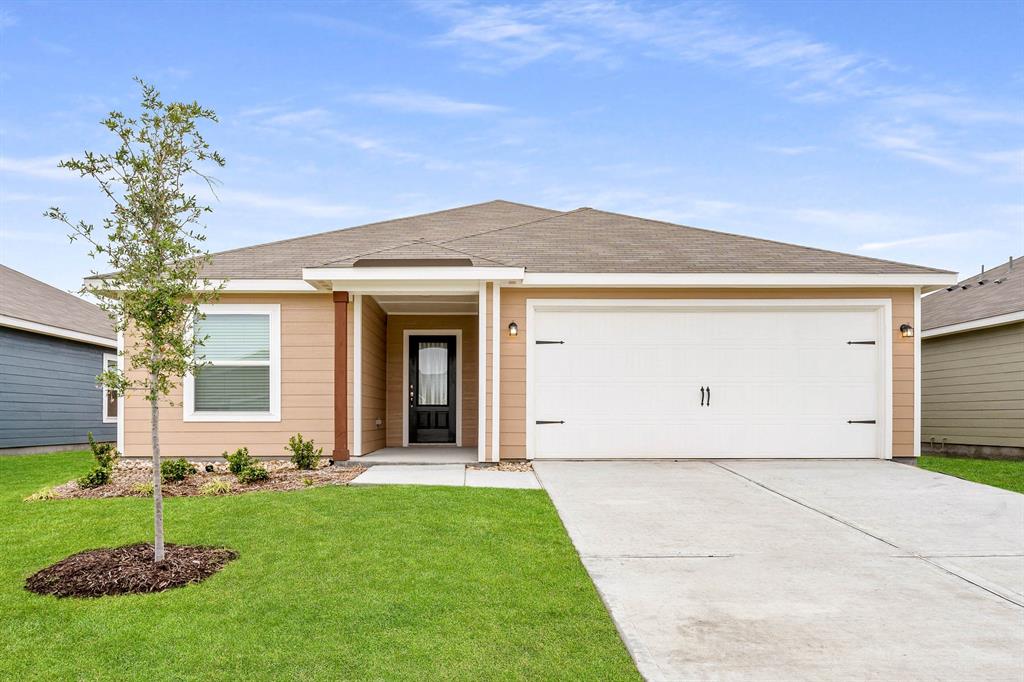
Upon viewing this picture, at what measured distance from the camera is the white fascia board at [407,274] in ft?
26.7

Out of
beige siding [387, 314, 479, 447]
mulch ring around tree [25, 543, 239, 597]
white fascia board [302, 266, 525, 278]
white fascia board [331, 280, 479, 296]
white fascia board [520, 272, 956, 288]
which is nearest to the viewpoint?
mulch ring around tree [25, 543, 239, 597]

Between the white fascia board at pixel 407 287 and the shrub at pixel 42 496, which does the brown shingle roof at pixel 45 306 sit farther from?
the white fascia board at pixel 407 287

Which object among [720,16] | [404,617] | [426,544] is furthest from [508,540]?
[720,16]

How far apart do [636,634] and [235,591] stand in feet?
7.44

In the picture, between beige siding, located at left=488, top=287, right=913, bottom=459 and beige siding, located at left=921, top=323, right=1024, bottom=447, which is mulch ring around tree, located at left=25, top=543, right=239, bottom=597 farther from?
beige siding, located at left=921, top=323, right=1024, bottom=447

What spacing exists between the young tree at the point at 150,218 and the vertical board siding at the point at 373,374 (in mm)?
4992

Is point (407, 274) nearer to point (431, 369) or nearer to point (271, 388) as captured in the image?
point (271, 388)

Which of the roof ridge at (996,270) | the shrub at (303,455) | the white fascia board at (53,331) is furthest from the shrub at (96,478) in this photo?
the roof ridge at (996,270)

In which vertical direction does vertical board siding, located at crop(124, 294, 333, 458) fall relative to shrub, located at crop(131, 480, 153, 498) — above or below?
above

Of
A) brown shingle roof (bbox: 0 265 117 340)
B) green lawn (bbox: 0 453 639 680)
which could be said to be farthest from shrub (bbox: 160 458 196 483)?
brown shingle roof (bbox: 0 265 117 340)

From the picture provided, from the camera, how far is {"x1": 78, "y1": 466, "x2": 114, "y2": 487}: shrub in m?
7.12

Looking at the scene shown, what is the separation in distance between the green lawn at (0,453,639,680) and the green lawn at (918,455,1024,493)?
6.24 metres

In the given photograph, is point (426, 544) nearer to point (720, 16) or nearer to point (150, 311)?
point (150, 311)

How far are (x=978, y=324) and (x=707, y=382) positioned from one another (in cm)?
648
